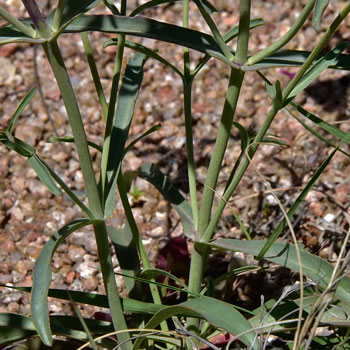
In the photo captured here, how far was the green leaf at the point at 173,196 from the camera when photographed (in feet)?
3.67

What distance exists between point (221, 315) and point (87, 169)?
30 cm

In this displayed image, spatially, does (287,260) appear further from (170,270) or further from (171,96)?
(171,96)

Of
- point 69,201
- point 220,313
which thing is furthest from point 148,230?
point 220,313

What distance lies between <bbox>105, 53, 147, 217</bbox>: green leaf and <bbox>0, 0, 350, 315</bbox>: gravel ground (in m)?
0.42

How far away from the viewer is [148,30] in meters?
0.91

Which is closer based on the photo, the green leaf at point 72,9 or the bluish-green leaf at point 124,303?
the green leaf at point 72,9

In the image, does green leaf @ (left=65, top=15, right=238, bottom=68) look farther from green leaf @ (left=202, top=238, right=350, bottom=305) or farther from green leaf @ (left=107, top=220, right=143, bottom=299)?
green leaf @ (left=107, top=220, right=143, bottom=299)

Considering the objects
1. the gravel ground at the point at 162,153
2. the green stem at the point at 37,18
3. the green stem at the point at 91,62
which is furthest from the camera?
the gravel ground at the point at 162,153

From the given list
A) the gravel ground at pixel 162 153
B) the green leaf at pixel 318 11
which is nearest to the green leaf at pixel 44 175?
the green leaf at pixel 318 11

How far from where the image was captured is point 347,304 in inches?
39.3

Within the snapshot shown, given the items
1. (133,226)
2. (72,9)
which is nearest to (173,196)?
(133,226)

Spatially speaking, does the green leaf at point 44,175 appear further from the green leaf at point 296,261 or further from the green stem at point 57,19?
the green leaf at point 296,261

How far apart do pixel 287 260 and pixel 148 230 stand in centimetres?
69

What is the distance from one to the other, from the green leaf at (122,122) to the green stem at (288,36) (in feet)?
0.84
